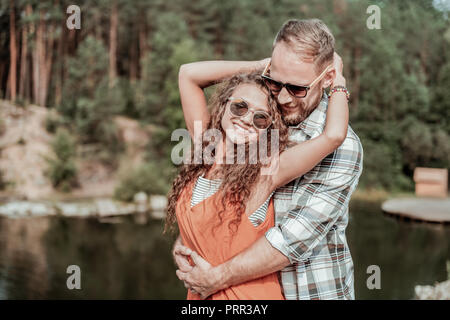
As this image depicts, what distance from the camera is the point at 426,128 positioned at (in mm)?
19219

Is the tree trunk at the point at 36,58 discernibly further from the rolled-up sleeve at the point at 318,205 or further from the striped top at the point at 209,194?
the rolled-up sleeve at the point at 318,205

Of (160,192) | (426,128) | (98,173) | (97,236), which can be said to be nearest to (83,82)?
(98,173)

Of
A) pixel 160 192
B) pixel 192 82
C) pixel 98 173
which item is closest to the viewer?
pixel 192 82

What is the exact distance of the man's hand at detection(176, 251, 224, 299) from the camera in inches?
52.4

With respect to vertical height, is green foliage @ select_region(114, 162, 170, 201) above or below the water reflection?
above

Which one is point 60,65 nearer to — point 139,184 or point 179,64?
point 179,64

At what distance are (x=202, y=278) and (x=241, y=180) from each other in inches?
11.9

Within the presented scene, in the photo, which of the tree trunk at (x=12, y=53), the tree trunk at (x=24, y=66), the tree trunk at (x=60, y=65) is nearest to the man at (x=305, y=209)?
the tree trunk at (x=12, y=53)

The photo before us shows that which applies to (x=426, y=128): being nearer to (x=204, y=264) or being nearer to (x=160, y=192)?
(x=160, y=192)

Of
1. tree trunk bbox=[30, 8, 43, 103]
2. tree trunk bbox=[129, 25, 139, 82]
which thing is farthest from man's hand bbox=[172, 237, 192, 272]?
tree trunk bbox=[129, 25, 139, 82]

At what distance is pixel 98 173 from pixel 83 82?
423 cm

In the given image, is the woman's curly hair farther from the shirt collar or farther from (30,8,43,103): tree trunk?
(30,8,43,103): tree trunk

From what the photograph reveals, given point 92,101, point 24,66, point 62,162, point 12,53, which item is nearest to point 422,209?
point 62,162

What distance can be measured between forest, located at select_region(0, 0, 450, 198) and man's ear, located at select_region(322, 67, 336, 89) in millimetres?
13637
